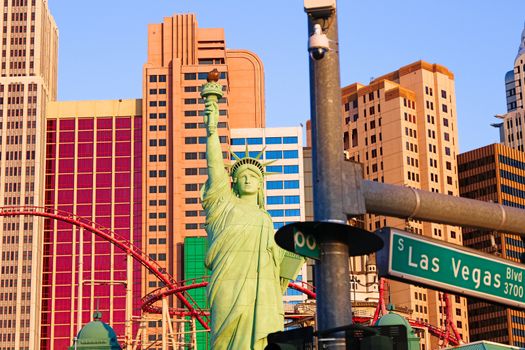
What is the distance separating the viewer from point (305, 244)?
7844 mm

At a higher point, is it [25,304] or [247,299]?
[25,304]

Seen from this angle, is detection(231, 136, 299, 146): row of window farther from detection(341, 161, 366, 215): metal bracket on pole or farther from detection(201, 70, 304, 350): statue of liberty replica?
detection(341, 161, 366, 215): metal bracket on pole

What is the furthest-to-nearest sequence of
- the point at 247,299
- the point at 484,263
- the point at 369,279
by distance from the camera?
the point at 369,279
the point at 247,299
the point at 484,263

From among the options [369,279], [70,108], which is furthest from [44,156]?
[369,279]

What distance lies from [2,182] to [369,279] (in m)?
41.0

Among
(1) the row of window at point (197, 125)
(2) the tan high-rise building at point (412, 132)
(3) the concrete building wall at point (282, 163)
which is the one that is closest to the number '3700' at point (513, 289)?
(1) the row of window at point (197, 125)

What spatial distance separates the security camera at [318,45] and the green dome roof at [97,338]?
32.6m

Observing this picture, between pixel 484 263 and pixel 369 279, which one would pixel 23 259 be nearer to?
pixel 369 279

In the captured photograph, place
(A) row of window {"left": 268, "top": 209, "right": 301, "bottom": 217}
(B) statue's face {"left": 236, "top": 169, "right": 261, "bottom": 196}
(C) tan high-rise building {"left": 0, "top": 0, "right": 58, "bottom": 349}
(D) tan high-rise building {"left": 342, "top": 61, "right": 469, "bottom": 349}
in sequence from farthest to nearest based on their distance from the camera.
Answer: (D) tan high-rise building {"left": 342, "top": 61, "right": 469, "bottom": 349} → (A) row of window {"left": 268, "top": 209, "right": 301, "bottom": 217} → (C) tan high-rise building {"left": 0, "top": 0, "right": 58, "bottom": 349} → (B) statue's face {"left": 236, "top": 169, "right": 261, "bottom": 196}

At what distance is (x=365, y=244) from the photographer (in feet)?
26.1

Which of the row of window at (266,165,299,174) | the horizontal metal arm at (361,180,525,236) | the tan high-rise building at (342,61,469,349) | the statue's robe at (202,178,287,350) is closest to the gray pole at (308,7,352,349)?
the horizontal metal arm at (361,180,525,236)

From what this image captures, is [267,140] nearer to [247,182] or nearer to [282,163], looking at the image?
[282,163]

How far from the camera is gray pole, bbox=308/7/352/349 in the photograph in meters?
7.73

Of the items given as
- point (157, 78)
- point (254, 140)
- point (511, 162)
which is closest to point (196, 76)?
point (157, 78)
